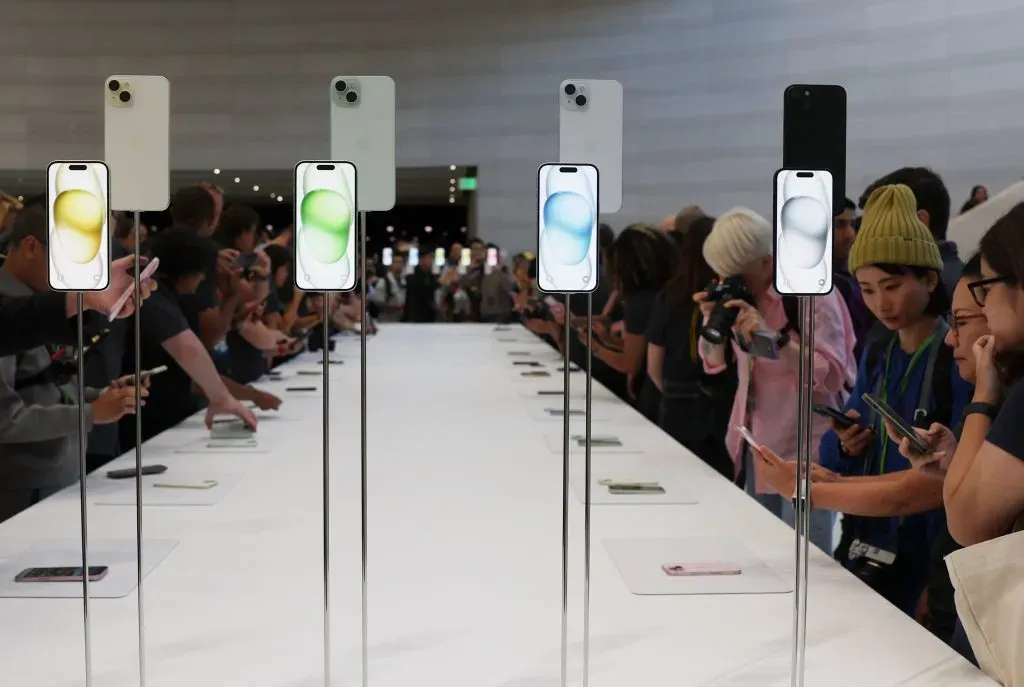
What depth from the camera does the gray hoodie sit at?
2.28 m

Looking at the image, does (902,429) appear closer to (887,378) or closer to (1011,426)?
(1011,426)

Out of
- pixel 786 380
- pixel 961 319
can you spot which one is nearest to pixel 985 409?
pixel 961 319

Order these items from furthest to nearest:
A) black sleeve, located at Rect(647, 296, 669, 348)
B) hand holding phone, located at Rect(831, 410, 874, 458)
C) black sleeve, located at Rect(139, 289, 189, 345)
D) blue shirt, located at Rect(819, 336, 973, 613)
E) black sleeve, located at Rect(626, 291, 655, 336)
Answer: black sleeve, located at Rect(626, 291, 655, 336), black sleeve, located at Rect(647, 296, 669, 348), black sleeve, located at Rect(139, 289, 189, 345), hand holding phone, located at Rect(831, 410, 874, 458), blue shirt, located at Rect(819, 336, 973, 613)

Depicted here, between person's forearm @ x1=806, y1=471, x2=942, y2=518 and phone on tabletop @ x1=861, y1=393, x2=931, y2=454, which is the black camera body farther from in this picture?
phone on tabletop @ x1=861, y1=393, x2=931, y2=454

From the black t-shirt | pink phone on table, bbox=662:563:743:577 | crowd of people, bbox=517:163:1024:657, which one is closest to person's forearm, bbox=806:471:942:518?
crowd of people, bbox=517:163:1024:657

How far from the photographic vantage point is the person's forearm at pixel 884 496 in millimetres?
1716

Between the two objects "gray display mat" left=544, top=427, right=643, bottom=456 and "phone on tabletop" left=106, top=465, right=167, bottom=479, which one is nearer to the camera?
"phone on tabletop" left=106, top=465, right=167, bottom=479

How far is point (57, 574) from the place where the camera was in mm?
1562

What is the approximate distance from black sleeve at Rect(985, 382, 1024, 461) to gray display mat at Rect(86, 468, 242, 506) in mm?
1449

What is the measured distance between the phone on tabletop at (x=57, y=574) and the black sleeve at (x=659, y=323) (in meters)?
2.33

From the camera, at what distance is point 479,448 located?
2805 mm

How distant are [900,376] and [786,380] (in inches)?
32.8

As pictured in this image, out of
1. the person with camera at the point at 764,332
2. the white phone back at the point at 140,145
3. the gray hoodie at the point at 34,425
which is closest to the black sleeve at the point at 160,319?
the gray hoodie at the point at 34,425

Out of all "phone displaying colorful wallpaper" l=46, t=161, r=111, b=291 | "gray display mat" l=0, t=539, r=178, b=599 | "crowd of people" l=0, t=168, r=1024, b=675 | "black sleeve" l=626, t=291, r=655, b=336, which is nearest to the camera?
"phone displaying colorful wallpaper" l=46, t=161, r=111, b=291
